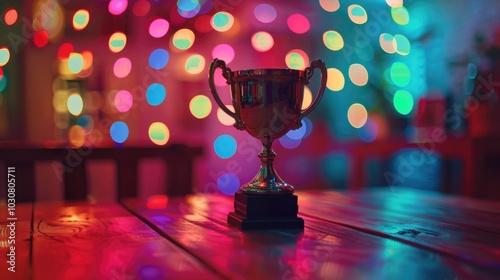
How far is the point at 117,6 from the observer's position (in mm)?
3617

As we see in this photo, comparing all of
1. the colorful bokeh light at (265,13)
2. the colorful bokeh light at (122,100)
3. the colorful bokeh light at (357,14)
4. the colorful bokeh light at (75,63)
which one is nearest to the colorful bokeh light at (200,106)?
the colorful bokeh light at (122,100)

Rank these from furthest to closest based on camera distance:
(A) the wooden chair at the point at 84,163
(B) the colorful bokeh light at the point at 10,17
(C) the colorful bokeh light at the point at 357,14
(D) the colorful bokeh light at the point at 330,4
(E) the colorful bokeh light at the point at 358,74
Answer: (E) the colorful bokeh light at the point at 358,74 → (D) the colorful bokeh light at the point at 330,4 → (C) the colorful bokeh light at the point at 357,14 → (B) the colorful bokeh light at the point at 10,17 → (A) the wooden chair at the point at 84,163

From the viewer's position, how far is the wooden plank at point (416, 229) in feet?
1.90

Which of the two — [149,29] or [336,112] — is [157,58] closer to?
[149,29]

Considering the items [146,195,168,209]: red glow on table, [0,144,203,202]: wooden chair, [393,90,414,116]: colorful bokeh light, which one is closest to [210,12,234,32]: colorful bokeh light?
[393,90,414,116]: colorful bokeh light

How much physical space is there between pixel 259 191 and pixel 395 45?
105 inches

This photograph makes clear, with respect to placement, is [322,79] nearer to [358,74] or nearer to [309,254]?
[309,254]

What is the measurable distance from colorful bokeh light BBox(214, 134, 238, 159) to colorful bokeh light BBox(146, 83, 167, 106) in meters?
0.57

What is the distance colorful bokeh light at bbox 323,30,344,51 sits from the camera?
392 cm

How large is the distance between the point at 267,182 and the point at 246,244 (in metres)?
0.17

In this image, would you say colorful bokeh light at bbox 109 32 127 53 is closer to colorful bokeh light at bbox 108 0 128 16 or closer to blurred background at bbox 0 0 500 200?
blurred background at bbox 0 0 500 200

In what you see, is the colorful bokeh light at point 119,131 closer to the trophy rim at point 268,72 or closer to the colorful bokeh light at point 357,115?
the colorful bokeh light at point 357,115

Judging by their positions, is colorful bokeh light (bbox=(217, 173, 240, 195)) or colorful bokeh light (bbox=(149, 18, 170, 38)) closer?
colorful bokeh light (bbox=(149, 18, 170, 38))

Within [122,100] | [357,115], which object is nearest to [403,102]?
[357,115]
